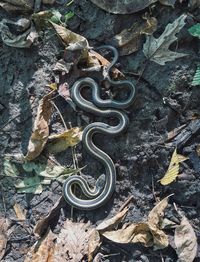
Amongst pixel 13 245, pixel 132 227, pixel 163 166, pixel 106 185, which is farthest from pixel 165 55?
pixel 13 245

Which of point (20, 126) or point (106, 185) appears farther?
point (20, 126)

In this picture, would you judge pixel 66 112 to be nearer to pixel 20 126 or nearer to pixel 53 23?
pixel 20 126

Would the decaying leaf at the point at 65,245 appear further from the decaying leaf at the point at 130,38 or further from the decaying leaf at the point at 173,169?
the decaying leaf at the point at 130,38

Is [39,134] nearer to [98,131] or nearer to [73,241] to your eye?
[98,131]

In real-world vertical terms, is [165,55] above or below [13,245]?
above

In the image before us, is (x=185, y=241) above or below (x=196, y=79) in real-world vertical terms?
below

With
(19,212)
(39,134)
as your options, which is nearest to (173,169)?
(39,134)

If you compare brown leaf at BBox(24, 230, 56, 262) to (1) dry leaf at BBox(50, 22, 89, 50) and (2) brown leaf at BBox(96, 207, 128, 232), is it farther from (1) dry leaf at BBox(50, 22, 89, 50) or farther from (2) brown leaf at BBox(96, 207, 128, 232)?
(1) dry leaf at BBox(50, 22, 89, 50)
